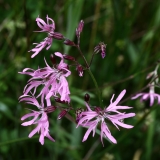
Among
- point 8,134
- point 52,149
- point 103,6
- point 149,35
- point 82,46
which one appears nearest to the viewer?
point 8,134

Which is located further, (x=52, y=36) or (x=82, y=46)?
(x=82, y=46)

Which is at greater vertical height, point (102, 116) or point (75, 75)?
point (75, 75)

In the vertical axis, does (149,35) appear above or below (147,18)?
below

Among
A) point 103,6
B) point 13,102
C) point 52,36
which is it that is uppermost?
point 103,6

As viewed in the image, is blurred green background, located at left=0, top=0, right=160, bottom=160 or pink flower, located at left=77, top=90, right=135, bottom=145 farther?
blurred green background, located at left=0, top=0, right=160, bottom=160

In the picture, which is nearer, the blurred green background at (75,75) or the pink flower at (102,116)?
the pink flower at (102,116)

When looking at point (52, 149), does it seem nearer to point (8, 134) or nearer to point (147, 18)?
point (8, 134)

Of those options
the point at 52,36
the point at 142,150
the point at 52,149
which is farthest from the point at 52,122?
the point at 52,36

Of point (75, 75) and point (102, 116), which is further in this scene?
point (75, 75)
